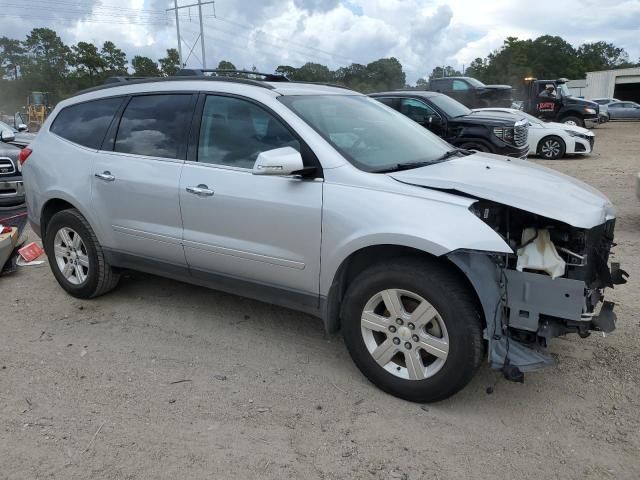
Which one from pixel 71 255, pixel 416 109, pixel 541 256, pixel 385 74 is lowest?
pixel 71 255

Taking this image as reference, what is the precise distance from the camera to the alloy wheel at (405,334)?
2971mm

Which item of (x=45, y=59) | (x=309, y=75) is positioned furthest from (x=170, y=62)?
(x=309, y=75)

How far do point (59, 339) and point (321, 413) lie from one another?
218 centimetres

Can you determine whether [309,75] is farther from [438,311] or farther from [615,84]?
[615,84]

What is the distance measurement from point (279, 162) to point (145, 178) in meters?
1.39

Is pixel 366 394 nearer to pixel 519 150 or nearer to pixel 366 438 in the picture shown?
pixel 366 438

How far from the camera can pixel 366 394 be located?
128 inches

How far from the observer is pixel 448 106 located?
11328 mm

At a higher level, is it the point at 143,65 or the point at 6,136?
the point at 143,65

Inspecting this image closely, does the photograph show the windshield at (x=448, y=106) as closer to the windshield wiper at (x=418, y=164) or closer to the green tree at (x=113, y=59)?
the windshield wiper at (x=418, y=164)

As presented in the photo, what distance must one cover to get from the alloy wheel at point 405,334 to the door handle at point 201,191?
1337 millimetres

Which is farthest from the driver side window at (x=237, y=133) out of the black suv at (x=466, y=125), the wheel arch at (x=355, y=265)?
the black suv at (x=466, y=125)

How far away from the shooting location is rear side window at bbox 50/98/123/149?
443 centimetres

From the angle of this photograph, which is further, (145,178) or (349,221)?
(145,178)
